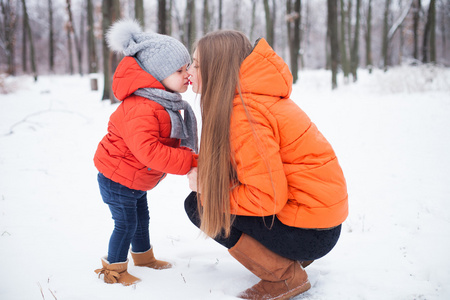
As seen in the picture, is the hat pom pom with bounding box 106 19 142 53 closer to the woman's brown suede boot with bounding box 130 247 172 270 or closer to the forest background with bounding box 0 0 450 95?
the woman's brown suede boot with bounding box 130 247 172 270

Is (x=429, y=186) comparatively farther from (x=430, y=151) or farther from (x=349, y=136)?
(x=349, y=136)

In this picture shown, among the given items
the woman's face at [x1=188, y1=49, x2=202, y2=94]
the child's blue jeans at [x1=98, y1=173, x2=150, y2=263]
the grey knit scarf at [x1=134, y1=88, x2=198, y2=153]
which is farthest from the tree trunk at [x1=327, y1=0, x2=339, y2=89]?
the child's blue jeans at [x1=98, y1=173, x2=150, y2=263]

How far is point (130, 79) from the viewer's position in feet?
6.30

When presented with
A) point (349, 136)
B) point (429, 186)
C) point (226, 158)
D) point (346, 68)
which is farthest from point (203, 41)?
point (346, 68)

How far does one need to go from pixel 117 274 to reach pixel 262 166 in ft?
3.92

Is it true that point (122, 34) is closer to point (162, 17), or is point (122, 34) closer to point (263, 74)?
point (263, 74)

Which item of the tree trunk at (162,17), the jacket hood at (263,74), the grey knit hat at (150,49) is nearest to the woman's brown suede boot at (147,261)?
the grey knit hat at (150,49)

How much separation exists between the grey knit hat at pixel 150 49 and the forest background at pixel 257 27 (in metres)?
7.97

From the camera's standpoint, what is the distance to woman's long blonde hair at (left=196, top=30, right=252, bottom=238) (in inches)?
67.8

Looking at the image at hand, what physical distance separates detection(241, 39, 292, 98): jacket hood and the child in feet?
1.69

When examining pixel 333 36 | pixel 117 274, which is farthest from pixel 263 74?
pixel 333 36

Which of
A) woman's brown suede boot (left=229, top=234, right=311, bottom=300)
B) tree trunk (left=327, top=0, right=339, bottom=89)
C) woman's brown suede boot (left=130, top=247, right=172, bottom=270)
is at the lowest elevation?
woman's brown suede boot (left=130, top=247, right=172, bottom=270)

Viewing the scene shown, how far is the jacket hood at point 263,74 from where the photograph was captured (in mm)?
1696

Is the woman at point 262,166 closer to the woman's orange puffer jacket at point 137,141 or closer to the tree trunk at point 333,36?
the woman's orange puffer jacket at point 137,141
